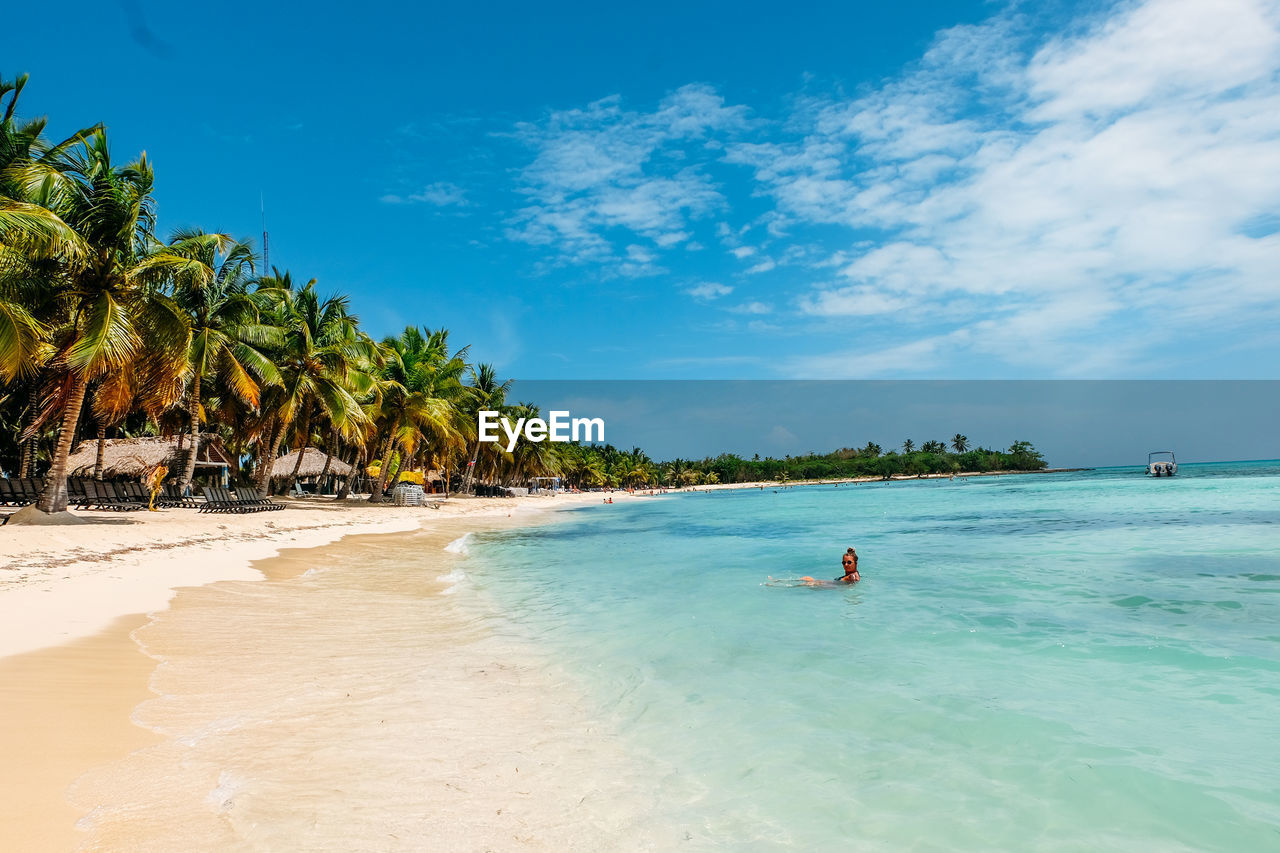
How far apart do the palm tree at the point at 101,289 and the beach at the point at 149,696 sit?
3.29 meters

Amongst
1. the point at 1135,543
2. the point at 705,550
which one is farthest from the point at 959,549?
the point at 705,550

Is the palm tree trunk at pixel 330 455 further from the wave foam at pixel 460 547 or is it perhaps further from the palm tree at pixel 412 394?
the wave foam at pixel 460 547

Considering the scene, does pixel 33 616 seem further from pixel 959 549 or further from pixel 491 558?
pixel 959 549

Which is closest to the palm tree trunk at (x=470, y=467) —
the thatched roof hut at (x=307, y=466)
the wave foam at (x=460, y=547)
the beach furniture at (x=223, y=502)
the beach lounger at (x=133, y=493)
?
the thatched roof hut at (x=307, y=466)

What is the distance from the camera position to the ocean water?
367 cm

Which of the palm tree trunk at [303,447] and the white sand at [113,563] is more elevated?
the palm tree trunk at [303,447]

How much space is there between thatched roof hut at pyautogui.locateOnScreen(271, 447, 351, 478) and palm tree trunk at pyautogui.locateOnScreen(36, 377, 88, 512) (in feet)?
64.8

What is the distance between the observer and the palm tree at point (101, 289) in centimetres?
1311

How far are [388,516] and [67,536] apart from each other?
1640 cm

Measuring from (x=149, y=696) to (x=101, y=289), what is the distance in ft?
43.4

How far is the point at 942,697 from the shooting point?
5641 millimetres

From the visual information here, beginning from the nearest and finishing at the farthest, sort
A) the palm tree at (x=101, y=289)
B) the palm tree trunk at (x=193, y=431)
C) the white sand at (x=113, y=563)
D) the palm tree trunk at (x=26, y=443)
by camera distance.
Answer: the white sand at (x=113, y=563)
the palm tree at (x=101, y=289)
the palm tree trunk at (x=193, y=431)
the palm tree trunk at (x=26, y=443)

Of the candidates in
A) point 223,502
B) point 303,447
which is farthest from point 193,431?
point 303,447

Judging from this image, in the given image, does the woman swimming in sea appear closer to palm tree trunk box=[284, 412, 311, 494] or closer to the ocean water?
the ocean water
